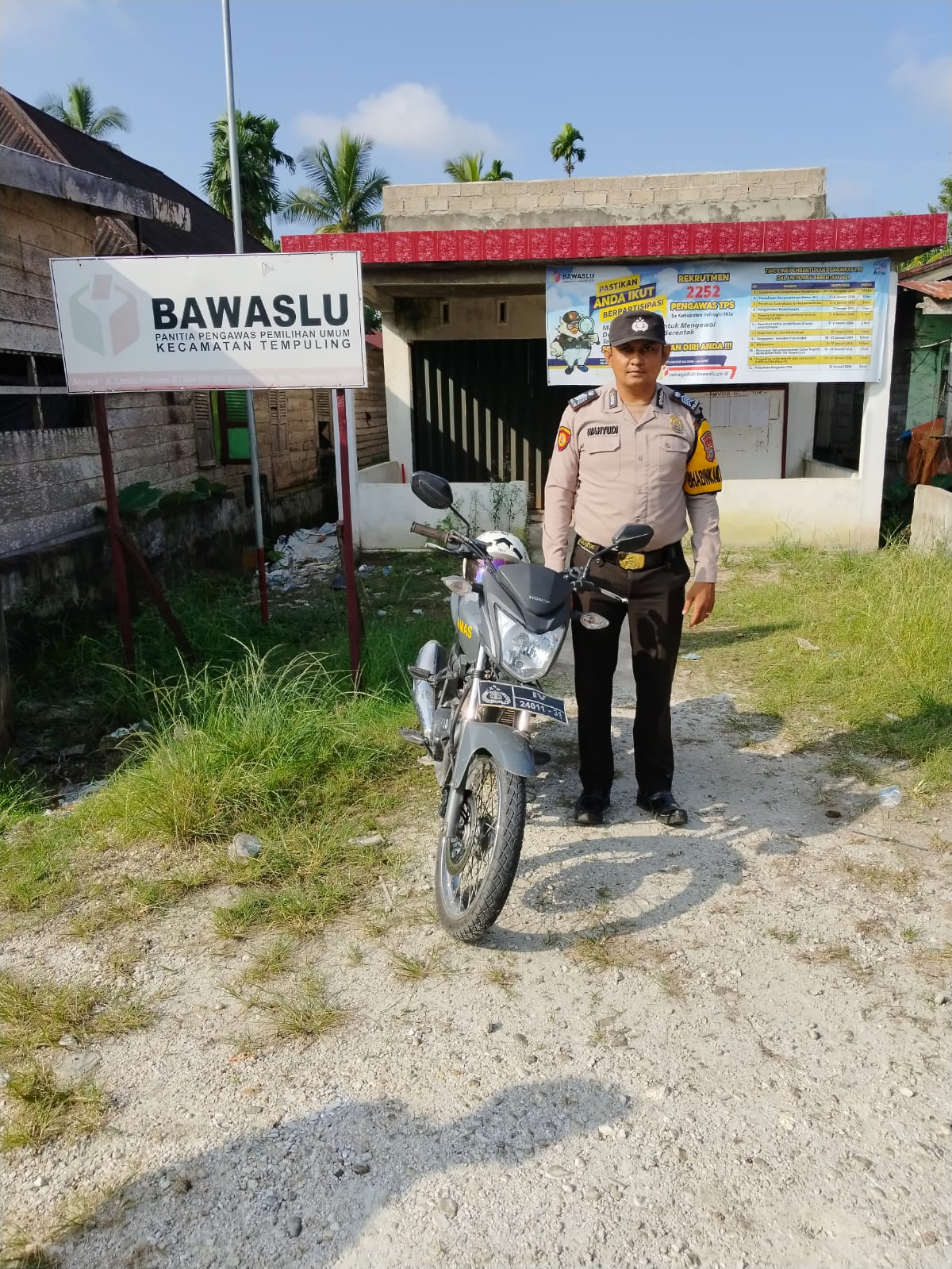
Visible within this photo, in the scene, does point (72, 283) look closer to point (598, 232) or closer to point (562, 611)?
point (562, 611)

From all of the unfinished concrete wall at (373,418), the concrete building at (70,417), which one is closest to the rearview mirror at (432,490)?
the concrete building at (70,417)

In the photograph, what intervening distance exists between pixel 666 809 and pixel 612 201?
8.89m

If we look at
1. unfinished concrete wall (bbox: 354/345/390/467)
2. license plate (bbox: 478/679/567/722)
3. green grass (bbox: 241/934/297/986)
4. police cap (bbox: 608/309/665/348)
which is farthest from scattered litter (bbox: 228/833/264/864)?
unfinished concrete wall (bbox: 354/345/390/467)

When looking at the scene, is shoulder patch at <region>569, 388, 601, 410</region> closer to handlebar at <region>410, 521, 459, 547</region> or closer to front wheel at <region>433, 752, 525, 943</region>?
handlebar at <region>410, 521, 459, 547</region>

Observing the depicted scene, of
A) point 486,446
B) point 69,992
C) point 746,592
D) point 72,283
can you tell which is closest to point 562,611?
point 69,992

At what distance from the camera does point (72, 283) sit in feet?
14.8

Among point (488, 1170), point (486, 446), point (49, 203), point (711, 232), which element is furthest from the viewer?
point (486, 446)

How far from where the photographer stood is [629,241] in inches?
319

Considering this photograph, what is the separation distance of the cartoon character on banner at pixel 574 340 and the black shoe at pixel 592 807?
20.0ft

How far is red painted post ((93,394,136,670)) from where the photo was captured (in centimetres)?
483

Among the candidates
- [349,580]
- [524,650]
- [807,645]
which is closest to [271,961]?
[524,650]

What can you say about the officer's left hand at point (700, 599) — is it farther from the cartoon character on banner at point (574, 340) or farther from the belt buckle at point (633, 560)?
the cartoon character on banner at point (574, 340)

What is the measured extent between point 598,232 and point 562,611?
6.63 meters

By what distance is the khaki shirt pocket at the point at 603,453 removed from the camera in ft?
10.4
